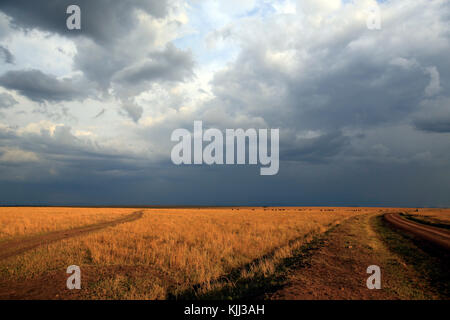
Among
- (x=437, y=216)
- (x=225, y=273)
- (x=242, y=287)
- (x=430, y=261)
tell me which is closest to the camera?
(x=242, y=287)

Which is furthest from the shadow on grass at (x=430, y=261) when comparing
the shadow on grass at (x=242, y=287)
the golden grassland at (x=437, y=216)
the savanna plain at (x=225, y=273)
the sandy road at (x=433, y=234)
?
the golden grassland at (x=437, y=216)

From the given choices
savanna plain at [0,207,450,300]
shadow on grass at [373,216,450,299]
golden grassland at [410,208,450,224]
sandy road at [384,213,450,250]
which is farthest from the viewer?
golden grassland at [410,208,450,224]

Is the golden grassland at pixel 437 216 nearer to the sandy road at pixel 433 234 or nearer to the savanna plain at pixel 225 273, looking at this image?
the sandy road at pixel 433 234

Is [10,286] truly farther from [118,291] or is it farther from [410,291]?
[410,291]

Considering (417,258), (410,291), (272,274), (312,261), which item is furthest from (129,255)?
(417,258)

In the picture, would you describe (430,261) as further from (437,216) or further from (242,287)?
(437,216)

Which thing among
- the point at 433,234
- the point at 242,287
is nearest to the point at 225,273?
the point at 242,287

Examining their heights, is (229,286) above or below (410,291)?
below

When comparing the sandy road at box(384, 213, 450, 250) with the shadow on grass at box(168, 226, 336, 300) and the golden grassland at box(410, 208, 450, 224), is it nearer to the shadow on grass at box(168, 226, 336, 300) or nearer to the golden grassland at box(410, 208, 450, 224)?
the shadow on grass at box(168, 226, 336, 300)

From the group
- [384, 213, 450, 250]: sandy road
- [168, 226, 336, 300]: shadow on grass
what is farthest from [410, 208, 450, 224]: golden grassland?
[168, 226, 336, 300]: shadow on grass

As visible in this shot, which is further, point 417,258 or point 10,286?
point 417,258

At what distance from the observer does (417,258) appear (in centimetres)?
1008
